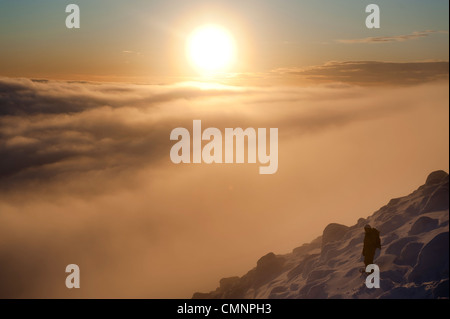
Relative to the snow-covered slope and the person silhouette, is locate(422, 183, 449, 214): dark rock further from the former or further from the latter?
the person silhouette

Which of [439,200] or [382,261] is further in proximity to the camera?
[439,200]

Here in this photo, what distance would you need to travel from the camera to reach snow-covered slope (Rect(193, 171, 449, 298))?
19125 mm

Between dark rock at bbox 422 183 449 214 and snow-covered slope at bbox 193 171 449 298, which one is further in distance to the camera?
dark rock at bbox 422 183 449 214

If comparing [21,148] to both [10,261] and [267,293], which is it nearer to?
[10,261]

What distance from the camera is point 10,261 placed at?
114 m

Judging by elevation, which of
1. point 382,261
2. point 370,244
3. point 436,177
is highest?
point 436,177

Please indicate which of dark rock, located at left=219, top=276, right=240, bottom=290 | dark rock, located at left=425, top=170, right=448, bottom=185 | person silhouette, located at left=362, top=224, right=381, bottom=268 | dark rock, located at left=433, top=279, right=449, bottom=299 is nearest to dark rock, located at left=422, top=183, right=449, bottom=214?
dark rock, located at left=425, top=170, right=448, bottom=185

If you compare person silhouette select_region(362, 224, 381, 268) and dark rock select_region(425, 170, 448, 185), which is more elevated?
dark rock select_region(425, 170, 448, 185)

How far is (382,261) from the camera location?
67.7ft

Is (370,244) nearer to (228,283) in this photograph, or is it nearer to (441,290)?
(441,290)

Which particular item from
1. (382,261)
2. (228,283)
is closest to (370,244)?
(382,261)

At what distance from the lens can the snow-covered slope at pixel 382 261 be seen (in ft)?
62.7
